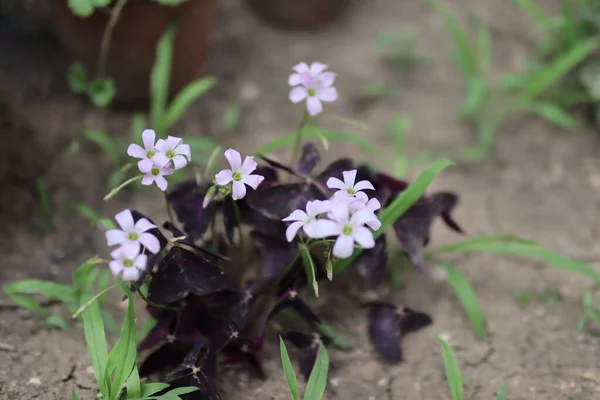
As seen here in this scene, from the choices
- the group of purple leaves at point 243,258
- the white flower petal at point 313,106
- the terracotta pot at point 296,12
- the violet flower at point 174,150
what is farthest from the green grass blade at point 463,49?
the violet flower at point 174,150

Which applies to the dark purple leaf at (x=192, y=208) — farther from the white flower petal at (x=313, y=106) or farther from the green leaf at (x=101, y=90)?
the green leaf at (x=101, y=90)

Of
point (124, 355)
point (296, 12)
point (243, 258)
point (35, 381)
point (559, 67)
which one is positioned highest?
point (296, 12)

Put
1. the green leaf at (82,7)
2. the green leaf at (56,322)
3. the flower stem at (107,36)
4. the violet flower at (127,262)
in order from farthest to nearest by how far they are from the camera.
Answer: the flower stem at (107,36), the green leaf at (82,7), the green leaf at (56,322), the violet flower at (127,262)

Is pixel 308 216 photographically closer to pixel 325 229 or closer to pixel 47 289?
pixel 325 229

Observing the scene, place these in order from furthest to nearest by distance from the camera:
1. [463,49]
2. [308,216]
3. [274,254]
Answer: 1. [463,49]
2. [274,254]
3. [308,216]

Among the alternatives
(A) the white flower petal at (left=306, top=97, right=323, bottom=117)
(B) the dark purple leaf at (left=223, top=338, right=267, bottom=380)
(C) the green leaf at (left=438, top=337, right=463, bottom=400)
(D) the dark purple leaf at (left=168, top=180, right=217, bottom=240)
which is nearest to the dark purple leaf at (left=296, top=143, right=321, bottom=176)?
(A) the white flower petal at (left=306, top=97, right=323, bottom=117)

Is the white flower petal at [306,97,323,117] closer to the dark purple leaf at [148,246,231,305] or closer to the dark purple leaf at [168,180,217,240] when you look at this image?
the dark purple leaf at [168,180,217,240]

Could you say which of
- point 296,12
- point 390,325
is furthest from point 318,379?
point 296,12

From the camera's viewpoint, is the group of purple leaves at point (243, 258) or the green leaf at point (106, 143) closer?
the group of purple leaves at point (243, 258)
